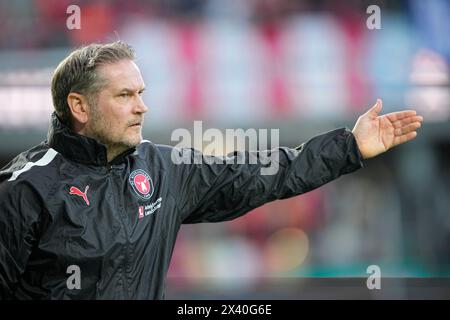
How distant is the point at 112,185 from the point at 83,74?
17.8 inches

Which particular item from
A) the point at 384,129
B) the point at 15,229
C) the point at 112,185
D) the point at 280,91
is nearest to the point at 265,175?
the point at 384,129

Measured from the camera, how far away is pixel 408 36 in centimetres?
998

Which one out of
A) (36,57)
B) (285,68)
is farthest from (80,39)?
(285,68)

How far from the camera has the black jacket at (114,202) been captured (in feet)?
10.1

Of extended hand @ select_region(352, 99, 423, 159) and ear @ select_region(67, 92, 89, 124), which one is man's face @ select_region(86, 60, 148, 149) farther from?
extended hand @ select_region(352, 99, 423, 159)

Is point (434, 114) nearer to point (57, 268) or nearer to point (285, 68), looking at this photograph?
point (285, 68)

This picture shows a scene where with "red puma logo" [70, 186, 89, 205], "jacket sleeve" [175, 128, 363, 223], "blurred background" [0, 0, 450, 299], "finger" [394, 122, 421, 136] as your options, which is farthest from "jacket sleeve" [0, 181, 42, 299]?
"blurred background" [0, 0, 450, 299]

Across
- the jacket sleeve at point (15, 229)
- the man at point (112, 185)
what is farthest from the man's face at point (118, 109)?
the jacket sleeve at point (15, 229)

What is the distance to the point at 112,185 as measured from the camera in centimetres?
325

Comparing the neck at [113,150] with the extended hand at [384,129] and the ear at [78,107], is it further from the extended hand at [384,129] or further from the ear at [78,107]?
the extended hand at [384,129]

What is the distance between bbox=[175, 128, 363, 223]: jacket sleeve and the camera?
3477mm

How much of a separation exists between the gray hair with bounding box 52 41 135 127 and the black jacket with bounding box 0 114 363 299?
0.09 metres
